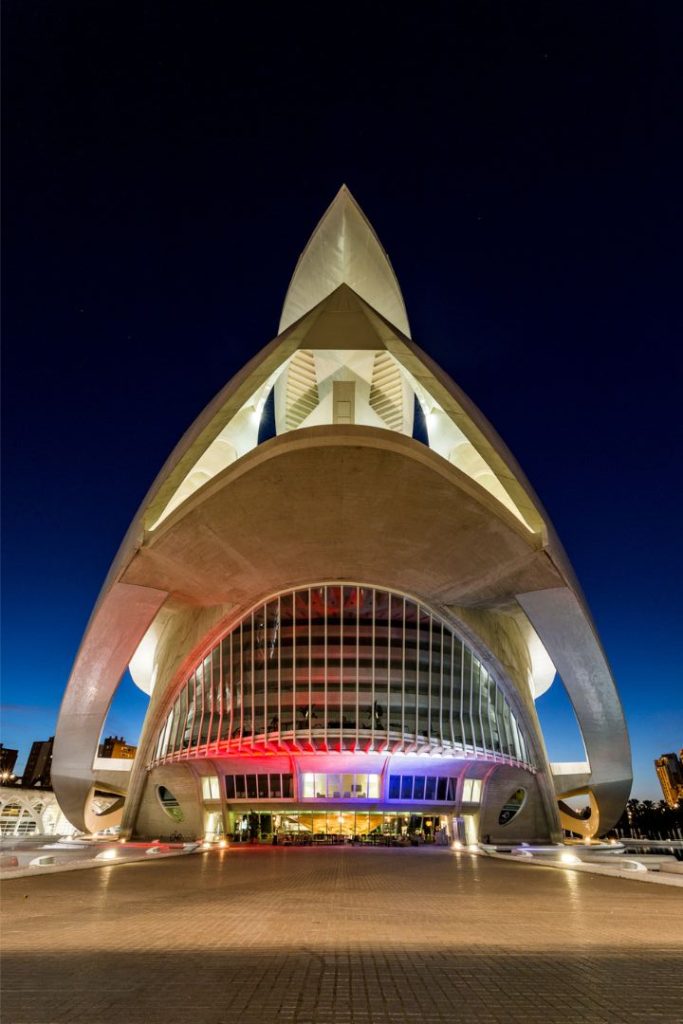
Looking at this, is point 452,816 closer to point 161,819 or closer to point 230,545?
point 161,819

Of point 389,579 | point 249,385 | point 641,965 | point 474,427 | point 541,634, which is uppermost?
point 249,385

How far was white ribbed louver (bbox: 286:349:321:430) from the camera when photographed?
129ft

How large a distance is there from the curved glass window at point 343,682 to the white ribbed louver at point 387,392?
1420 centimetres

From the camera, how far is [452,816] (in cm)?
3031

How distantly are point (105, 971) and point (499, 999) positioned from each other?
299 centimetres

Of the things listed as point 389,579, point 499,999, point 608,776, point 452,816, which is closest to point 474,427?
point 389,579

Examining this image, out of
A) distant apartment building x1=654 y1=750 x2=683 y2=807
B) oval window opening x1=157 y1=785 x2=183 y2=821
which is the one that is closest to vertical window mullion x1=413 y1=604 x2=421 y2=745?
oval window opening x1=157 y1=785 x2=183 y2=821

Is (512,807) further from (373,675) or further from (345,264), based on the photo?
(345,264)

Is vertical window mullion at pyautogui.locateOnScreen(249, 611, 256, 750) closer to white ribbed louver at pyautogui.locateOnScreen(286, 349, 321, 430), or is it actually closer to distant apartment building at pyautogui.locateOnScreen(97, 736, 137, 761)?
white ribbed louver at pyautogui.locateOnScreen(286, 349, 321, 430)

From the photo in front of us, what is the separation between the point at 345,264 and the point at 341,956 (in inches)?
1470

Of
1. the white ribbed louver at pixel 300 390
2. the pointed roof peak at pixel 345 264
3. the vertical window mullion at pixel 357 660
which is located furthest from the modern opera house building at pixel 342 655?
the pointed roof peak at pixel 345 264

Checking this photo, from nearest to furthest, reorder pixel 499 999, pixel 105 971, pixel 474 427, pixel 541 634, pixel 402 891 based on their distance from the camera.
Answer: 1. pixel 499 999
2. pixel 105 971
3. pixel 402 891
4. pixel 474 427
5. pixel 541 634

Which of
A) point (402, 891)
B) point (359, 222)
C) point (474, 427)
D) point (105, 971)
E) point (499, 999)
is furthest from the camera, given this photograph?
point (359, 222)

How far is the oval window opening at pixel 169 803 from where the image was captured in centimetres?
3105
